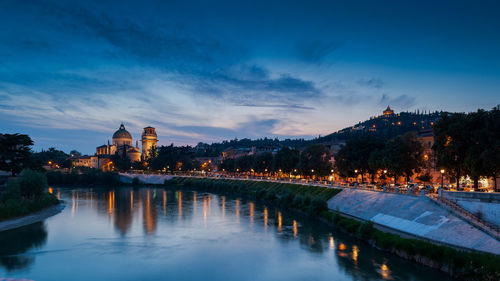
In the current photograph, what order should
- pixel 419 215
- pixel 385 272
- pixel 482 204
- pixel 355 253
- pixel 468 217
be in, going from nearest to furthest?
pixel 385 272 < pixel 468 217 < pixel 482 204 < pixel 355 253 < pixel 419 215

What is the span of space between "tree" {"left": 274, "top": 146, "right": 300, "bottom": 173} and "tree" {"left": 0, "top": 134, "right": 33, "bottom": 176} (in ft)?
167

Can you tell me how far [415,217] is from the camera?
33.6m

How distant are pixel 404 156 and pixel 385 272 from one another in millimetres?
28920

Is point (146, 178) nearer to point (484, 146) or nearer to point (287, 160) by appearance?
point (287, 160)

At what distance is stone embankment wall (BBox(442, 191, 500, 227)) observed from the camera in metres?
28.9

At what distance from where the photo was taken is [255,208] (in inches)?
2370

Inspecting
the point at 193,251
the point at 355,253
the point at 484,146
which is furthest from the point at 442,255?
the point at 193,251

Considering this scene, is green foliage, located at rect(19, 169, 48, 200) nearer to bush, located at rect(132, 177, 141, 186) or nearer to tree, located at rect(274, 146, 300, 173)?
tree, located at rect(274, 146, 300, 173)

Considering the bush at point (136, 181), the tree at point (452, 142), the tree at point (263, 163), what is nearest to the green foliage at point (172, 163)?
the bush at point (136, 181)

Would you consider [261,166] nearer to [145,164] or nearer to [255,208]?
[255,208]

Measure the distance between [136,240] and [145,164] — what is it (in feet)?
414

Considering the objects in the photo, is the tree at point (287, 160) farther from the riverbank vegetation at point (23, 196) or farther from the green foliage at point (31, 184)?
the green foliage at point (31, 184)

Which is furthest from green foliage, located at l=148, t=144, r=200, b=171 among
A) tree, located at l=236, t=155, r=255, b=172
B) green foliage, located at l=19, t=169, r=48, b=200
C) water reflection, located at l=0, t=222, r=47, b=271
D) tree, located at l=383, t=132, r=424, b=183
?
tree, located at l=383, t=132, r=424, b=183

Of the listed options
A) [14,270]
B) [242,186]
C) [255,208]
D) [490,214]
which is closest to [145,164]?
[242,186]
